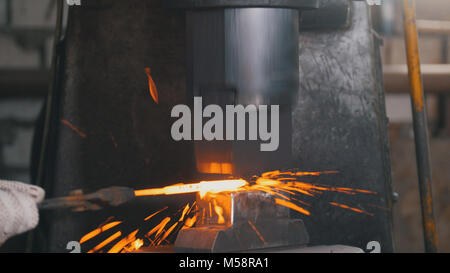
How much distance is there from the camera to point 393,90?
10.5 ft

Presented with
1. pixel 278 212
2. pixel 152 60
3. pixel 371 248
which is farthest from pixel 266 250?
pixel 152 60

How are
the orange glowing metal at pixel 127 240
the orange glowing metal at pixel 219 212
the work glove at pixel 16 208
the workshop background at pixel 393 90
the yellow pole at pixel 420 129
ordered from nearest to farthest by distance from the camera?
the work glove at pixel 16 208 → the orange glowing metal at pixel 219 212 → the orange glowing metal at pixel 127 240 → the yellow pole at pixel 420 129 → the workshop background at pixel 393 90

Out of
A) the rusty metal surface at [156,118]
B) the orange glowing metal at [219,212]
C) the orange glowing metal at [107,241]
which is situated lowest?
the orange glowing metal at [107,241]

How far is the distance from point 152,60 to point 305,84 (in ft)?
1.11

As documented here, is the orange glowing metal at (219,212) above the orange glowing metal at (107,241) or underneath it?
above

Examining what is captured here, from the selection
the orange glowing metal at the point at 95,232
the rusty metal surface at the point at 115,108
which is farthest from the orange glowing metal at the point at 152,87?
the orange glowing metal at the point at 95,232

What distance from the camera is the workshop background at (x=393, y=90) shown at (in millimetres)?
3004

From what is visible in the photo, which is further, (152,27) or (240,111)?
(152,27)

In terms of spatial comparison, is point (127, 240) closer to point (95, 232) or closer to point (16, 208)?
point (95, 232)

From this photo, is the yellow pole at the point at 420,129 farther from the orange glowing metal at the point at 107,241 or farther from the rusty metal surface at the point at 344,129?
the orange glowing metal at the point at 107,241

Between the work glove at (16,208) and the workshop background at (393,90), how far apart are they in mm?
1859

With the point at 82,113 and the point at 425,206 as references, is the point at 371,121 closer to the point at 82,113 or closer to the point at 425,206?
the point at 425,206

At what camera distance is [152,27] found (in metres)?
1.30

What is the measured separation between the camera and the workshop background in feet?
9.86
